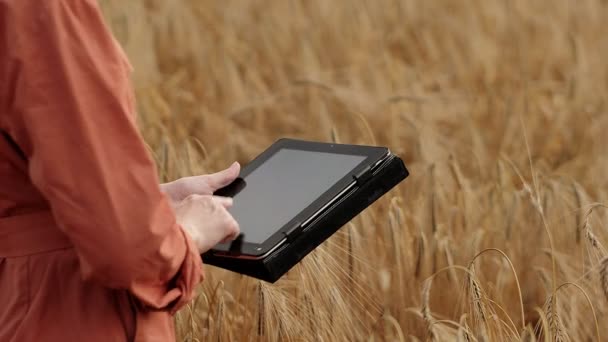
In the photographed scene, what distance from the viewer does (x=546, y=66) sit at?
403cm

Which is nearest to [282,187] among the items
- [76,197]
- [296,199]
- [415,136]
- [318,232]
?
[296,199]

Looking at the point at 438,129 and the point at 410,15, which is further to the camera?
the point at 410,15

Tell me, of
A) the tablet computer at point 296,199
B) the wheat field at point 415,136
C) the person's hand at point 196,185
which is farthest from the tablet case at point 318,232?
the wheat field at point 415,136

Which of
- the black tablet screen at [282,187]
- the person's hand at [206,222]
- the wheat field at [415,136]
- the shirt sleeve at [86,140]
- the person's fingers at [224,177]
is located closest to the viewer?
the shirt sleeve at [86,140]

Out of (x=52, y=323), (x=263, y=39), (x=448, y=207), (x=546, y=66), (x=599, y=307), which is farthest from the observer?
(x=263, y=39)

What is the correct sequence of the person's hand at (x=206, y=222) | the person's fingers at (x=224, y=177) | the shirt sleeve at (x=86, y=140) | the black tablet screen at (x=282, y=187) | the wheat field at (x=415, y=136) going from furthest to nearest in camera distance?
the wheat field at (x=415, y=136), the person's fingers at (x=224, y=177), the black tablet screen at (x=282, y=187), the person's hand at (x=206, y=222), the shirt sleeve at (x=86, y=140)

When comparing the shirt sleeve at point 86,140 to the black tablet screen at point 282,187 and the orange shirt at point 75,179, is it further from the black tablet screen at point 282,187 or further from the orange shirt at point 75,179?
the black tablet screen at point 282,187

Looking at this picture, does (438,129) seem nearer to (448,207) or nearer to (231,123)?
(231,123)

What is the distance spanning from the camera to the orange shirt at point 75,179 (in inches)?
49.9

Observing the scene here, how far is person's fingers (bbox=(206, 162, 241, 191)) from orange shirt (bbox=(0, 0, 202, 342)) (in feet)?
1.03

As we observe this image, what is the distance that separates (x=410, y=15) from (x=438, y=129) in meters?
1.00

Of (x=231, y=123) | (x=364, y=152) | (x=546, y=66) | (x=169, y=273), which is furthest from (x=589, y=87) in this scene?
(x=169, y=273)

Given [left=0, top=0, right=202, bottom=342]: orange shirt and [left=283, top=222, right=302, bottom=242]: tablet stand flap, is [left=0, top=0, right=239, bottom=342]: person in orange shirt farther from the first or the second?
[left=283, top=222, right=302, bottom=242]: tablet stand flap

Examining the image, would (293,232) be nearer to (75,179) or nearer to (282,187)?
(282,187)
